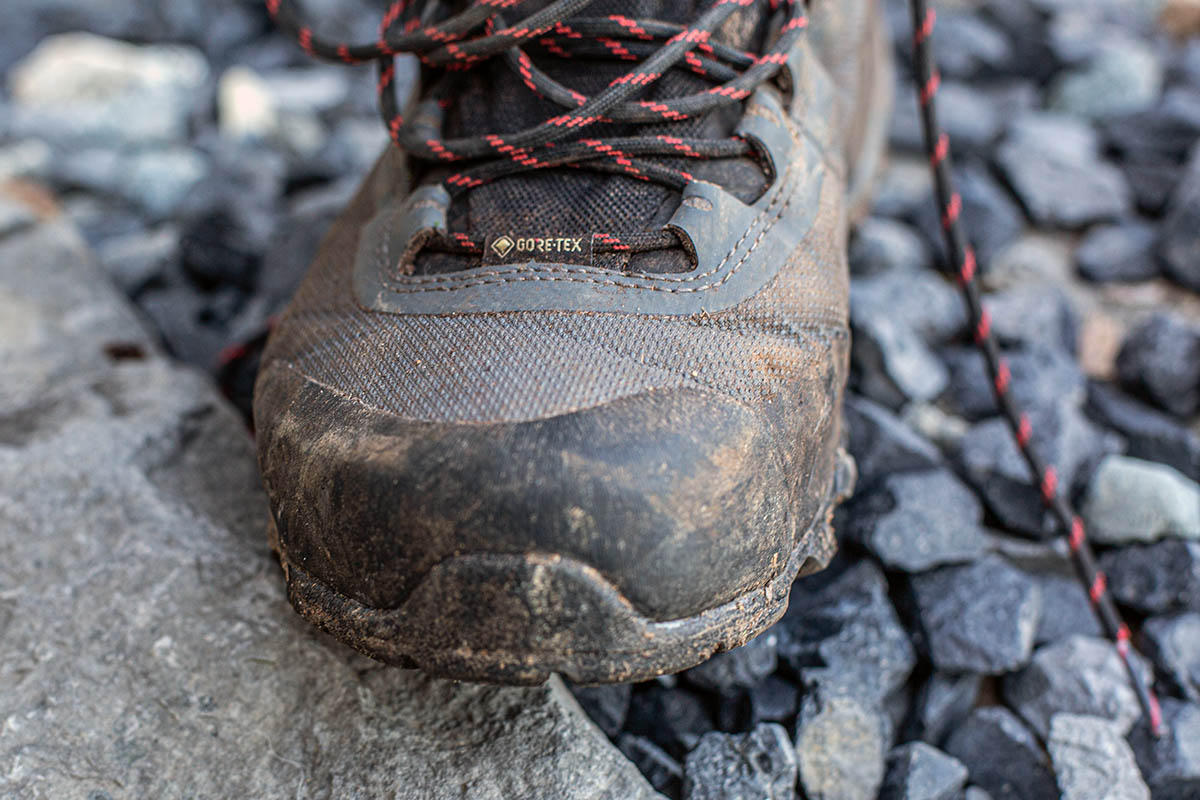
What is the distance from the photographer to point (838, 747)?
47.6 inches

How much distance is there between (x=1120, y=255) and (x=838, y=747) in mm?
1479

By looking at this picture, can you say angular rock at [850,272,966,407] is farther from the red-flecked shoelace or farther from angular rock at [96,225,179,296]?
angular rock at [96,225,179,296]

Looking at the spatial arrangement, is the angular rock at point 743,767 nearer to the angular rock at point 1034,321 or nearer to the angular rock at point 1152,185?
the angular rock at point 1034,321

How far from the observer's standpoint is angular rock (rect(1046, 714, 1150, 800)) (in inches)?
47.4

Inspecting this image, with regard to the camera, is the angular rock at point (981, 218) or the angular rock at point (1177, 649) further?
the angular rock at point (981, 218)

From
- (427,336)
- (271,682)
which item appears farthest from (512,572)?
(271,682)

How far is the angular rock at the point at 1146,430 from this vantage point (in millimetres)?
1653

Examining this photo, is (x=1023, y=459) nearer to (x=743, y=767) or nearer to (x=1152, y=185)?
(x=743, y=767)

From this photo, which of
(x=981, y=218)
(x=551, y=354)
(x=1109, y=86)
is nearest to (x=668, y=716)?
(x=551, y=354)

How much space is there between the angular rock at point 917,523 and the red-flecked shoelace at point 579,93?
57 centimetres

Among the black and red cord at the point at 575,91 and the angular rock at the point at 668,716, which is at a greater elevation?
the black and red cord at the point at 575,91

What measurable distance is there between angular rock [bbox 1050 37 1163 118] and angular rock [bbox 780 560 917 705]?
77.6 inches

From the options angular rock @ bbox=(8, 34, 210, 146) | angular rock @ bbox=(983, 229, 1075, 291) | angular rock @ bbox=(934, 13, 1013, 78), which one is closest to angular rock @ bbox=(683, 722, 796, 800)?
angular rock @ bbox=(983, 229, 1075, 291)

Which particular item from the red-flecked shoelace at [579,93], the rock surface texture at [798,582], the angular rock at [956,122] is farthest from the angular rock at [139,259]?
the angular rock at [956,122]
